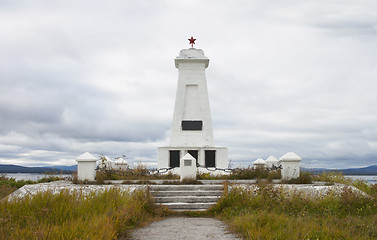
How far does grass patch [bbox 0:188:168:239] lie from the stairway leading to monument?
129 centimetres

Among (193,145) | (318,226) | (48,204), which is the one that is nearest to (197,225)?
(318,226)

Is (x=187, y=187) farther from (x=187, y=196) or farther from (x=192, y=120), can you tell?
(x=192, y=120)

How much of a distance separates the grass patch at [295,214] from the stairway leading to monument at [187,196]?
0.78 metres

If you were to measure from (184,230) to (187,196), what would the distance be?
4.06m

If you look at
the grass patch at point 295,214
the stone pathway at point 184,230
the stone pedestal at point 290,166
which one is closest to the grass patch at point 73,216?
the stone pathway at point 184,230

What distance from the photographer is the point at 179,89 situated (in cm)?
2459

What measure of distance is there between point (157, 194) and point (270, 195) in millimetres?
4059

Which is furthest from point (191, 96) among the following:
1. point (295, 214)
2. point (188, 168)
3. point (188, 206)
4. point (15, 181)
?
point (295, 214)

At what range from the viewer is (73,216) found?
7.96 meters

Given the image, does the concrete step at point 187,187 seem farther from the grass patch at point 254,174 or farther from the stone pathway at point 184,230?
the grass patch at point 254,174

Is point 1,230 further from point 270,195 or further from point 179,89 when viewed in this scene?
point 179,89

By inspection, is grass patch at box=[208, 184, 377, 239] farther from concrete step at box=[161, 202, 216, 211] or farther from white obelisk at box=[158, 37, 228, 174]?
white obelisk at box=[158, 37, 228, 174]

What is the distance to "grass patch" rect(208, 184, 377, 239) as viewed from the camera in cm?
737

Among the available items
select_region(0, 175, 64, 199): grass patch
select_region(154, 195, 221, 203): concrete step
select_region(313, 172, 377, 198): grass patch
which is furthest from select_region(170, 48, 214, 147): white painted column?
select_region(154, 195, 221, 203): concrete step
